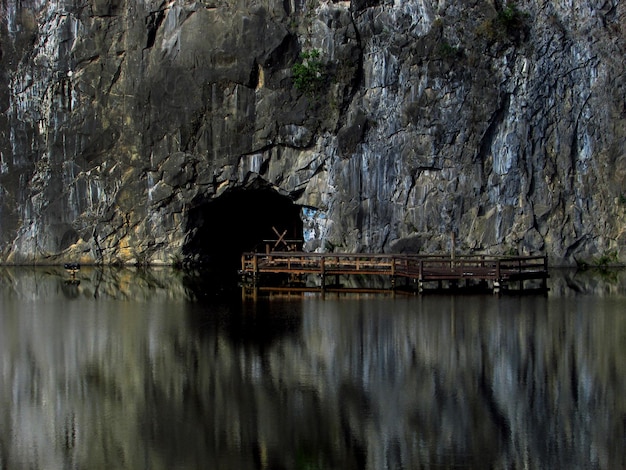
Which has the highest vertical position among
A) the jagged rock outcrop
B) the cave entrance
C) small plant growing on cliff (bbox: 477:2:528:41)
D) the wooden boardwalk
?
small plant growing on cliff (bbox: 477:2:528:41)

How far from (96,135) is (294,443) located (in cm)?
4528

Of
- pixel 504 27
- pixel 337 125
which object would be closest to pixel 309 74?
pixel 337 125

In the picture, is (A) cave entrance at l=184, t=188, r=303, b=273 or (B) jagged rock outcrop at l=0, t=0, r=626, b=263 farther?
(A) cave entrance at l=184, t=188, r=303, b=273

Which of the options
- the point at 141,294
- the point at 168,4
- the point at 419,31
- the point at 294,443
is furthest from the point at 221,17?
the point at 294,443

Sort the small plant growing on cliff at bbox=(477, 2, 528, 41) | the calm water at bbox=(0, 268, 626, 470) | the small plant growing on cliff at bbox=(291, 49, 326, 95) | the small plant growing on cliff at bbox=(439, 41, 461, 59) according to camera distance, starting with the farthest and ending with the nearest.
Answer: the small plant growing on cliff at bbox=(291, 49, 326, 95)
the small plant growing on cliff at bbox=(439, 41, 461, 59)
the small plant growing on cliff at bbox=(477, 2, 528, 41)
the calm water at bbox=(0, 268, 626, 470)

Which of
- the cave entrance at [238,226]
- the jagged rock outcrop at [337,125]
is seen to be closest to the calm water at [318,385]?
the jagged rock outcrop at [337,125]

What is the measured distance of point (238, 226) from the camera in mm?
67625

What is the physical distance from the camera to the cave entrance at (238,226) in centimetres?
6200

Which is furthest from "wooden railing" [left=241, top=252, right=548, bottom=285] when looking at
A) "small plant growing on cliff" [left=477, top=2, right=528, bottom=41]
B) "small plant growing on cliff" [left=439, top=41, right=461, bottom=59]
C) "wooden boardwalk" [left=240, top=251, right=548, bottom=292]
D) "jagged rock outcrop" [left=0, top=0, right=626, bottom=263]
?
"small plant growing on cliff" [left=477, top=2, right=528, bottom=41]

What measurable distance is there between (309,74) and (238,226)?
536 inches

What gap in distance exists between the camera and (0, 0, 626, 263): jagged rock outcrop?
2235 inches

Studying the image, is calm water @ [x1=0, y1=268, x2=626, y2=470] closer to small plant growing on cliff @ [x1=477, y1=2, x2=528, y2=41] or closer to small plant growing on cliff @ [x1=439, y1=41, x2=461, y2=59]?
small plant growing on cliff @ [x1=439, y1=41, x2=461, y2=59]

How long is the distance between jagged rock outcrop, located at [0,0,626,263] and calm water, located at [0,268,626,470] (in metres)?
17.1

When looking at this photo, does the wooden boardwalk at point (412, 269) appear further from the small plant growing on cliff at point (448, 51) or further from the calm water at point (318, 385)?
the small plant growing on cliff at point (448, 51)
